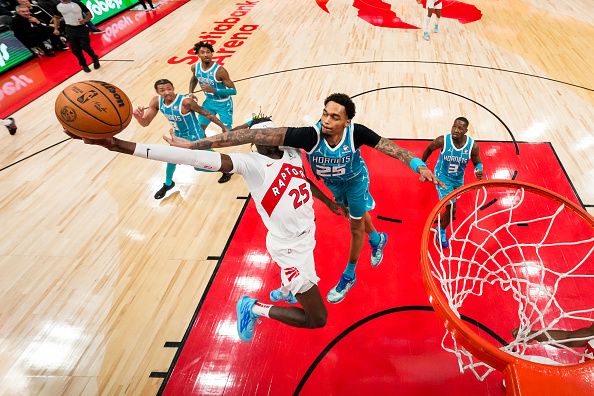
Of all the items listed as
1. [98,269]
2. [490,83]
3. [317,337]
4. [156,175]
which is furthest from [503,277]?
[490,83]

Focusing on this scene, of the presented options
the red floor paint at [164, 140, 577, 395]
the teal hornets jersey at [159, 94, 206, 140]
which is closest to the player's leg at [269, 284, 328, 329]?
the red floor paint at [164, 140, 577, 395]

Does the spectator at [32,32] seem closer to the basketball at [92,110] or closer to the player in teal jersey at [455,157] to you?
the basketball at [92,110]

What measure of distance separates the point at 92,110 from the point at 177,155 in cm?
79

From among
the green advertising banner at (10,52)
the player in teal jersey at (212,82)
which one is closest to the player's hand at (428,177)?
the player in teal jersey at (212,82)

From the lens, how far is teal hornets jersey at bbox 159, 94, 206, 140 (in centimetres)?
420

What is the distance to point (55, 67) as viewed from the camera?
8758 millimetres

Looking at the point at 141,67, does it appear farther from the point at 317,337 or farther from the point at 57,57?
the point at 317,337

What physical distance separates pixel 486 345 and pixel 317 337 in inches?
66.5

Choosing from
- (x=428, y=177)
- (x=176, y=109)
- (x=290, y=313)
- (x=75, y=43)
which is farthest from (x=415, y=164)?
(x=75, y=43)

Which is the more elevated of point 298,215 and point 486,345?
point 486,345

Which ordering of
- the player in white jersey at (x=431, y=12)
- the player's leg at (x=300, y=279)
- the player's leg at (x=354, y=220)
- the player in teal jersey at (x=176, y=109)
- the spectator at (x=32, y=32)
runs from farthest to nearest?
1. the player in white jersey at (x=431, y=12)
2. the spectator at (x=32, y=32)
3. the player in teal jersey at (x=176, y=109)
4. the player's leg at (x=354, y=220)
5. the player's leg at (x=300, y=279)

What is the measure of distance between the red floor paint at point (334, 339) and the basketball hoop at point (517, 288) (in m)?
0.23

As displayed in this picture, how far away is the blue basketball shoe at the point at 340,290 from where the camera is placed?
334 cm

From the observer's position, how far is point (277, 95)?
703 cm
